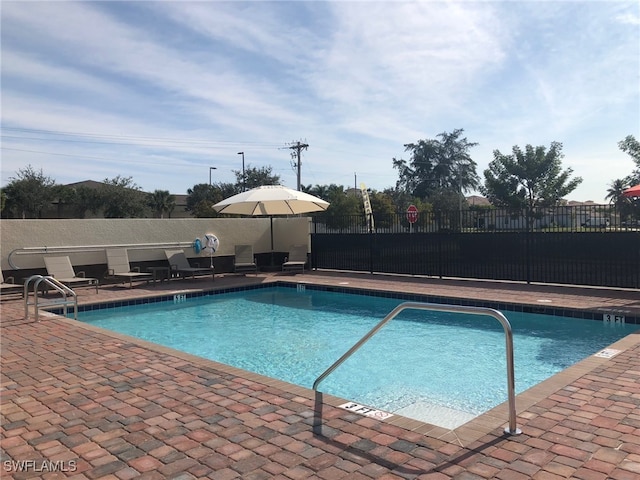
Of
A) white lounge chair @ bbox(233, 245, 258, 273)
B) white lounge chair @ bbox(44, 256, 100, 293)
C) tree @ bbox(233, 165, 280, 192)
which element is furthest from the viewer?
tree @ bbox(233, 165, 280, 192)

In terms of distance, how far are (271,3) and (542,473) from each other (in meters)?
9.49

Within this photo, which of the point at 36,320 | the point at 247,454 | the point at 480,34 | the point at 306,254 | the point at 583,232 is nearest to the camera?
the point at 247,454

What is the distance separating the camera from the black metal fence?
1095 cm

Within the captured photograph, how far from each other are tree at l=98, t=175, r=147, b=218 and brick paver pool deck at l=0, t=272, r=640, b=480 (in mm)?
36307

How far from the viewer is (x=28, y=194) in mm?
36344

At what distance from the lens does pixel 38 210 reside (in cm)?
3691

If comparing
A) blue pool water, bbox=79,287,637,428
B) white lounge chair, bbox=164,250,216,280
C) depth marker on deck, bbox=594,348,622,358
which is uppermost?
white lounge chair, bbox=164,250,216,280

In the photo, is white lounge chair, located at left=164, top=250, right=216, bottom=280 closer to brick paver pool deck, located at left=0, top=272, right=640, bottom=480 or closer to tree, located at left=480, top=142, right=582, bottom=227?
brick paver pool deck, located at left=0, top=272, right=640, bottom=480

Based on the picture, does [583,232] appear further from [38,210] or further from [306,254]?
[38,210]

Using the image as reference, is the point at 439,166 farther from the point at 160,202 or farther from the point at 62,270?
the point at 62,270

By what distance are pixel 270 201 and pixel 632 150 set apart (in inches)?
757

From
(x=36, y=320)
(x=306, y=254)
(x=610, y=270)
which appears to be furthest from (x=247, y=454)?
(x=306, y=254)

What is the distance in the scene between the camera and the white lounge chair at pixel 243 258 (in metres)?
15.8

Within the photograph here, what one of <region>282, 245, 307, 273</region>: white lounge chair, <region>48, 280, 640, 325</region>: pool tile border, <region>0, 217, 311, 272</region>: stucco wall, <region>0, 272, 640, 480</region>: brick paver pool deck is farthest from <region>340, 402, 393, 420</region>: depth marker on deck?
<region>282, 245, 307, 273</region>: white lounge chair
